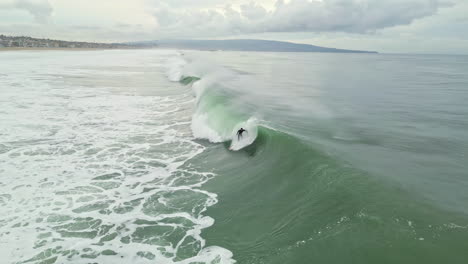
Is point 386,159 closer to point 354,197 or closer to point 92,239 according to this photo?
point 354,197

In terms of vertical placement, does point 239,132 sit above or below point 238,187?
above

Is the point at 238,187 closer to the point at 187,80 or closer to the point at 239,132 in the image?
the point at 239,132

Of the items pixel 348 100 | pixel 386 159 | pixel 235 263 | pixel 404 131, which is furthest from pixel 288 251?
pixel 348 100

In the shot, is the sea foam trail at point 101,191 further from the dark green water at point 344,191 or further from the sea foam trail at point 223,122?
the sea foam trail at point 223,122

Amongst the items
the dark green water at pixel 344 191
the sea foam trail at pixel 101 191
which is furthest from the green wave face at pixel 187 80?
the dark green water at pixel 344 191

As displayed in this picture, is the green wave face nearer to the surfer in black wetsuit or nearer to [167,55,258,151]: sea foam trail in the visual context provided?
[167,55,258,151]: sea foam trail

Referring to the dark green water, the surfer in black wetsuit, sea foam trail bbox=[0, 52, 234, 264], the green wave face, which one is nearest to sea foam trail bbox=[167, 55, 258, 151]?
the surfer in black wetsuit

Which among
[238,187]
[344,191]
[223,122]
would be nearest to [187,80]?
[223,122]

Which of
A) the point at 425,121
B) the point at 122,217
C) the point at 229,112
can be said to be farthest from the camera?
the point at 229,112
